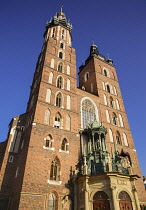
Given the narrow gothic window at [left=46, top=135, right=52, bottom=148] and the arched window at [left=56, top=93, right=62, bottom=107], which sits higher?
the arched window at [left=56, top=93, right=62, bottom=107]

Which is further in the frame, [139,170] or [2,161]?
[139,170]

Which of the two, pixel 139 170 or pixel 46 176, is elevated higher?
pixel 139 170

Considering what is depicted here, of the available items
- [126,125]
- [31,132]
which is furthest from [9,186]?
[126,125]

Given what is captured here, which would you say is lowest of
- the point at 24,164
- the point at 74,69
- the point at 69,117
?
the point at 24,164

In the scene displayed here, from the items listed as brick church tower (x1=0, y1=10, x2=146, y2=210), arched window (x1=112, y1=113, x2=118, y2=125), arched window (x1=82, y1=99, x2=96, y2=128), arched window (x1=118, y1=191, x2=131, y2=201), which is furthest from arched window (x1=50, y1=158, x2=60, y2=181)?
arched window (x1=112, y1=113, x2=118, y2=125)

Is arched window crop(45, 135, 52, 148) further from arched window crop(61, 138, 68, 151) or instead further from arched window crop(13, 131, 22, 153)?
arched window crop(13, 131, 22, 153)

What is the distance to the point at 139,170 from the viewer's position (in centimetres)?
2356

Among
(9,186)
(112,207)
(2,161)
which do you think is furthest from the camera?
(2,161)

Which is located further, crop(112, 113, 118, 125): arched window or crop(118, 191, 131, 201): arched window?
crop(112, 113, 118, 125): arched window

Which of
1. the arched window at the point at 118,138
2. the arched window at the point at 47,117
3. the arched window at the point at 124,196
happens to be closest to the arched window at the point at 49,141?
the arched window at the point at 47,117

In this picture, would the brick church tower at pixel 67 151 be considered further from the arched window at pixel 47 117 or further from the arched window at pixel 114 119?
the arched window at pixel 47 117

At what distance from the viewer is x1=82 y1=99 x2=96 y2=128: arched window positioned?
25163 millimetres

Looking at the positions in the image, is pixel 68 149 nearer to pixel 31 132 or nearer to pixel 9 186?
pixel 31 132

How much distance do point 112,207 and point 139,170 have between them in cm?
1070
